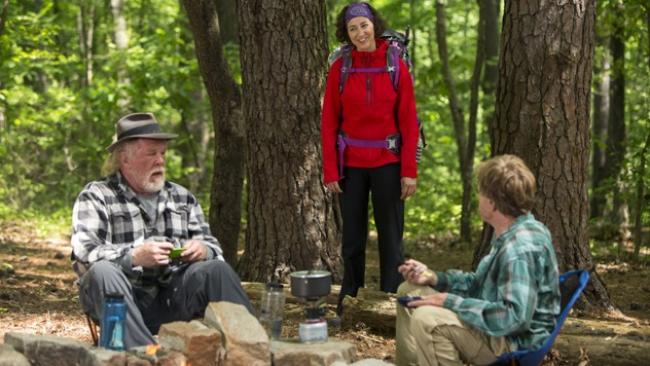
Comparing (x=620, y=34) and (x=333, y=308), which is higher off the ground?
(x=620, y=34)

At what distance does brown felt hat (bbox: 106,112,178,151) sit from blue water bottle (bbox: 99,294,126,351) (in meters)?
0.98

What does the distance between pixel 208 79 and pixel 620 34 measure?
654 centimetres

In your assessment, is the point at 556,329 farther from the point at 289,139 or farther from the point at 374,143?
the point at 289,139

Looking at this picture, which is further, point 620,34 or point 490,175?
point 620,34

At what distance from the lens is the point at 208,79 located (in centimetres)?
850

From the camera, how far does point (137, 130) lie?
505 cm

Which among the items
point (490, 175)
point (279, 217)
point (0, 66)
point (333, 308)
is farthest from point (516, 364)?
point (0, 66)

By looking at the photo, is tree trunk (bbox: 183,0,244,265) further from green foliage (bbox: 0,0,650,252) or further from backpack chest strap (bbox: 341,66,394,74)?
green foliage (bbox: 0,0,650,252)

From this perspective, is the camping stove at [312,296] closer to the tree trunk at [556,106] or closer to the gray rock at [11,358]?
the gray rock at [11,358]

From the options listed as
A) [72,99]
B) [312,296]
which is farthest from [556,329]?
[72,99]

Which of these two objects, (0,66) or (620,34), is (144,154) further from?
(0,66)

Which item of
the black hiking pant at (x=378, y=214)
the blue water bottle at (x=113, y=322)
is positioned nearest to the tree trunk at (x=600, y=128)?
the black hiking pant at (x=378, y=214)

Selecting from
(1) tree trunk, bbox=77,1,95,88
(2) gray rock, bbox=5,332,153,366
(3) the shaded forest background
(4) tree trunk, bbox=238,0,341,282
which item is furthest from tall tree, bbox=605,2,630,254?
(1) tree trunk, bbox=77,1,95,88

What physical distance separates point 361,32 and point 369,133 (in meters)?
0.65
